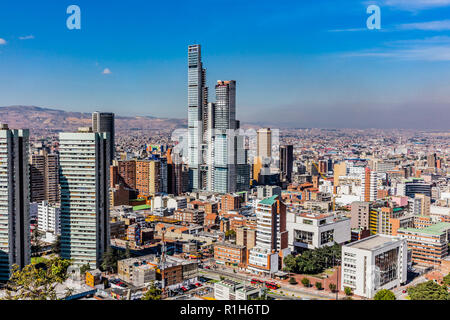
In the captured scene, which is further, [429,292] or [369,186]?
[369,186]

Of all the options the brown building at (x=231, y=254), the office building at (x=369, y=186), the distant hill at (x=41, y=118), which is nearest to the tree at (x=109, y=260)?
the brown building at (x=231, y=254)

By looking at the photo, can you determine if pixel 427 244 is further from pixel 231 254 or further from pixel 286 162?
pixel 286 162

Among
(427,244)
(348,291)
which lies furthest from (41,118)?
(427,244)

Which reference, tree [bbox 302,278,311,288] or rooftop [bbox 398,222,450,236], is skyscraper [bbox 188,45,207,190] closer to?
rooftop [bbox 398,222,450,236]

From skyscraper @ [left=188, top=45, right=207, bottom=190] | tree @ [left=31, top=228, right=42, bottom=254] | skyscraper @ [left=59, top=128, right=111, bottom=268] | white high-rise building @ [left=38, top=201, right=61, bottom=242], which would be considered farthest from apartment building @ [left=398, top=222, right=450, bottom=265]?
skyscraper @ [left=188, top=45, right=207, bottom=190]

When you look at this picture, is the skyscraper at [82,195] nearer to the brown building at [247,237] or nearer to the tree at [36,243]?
the tree at [36,243]
